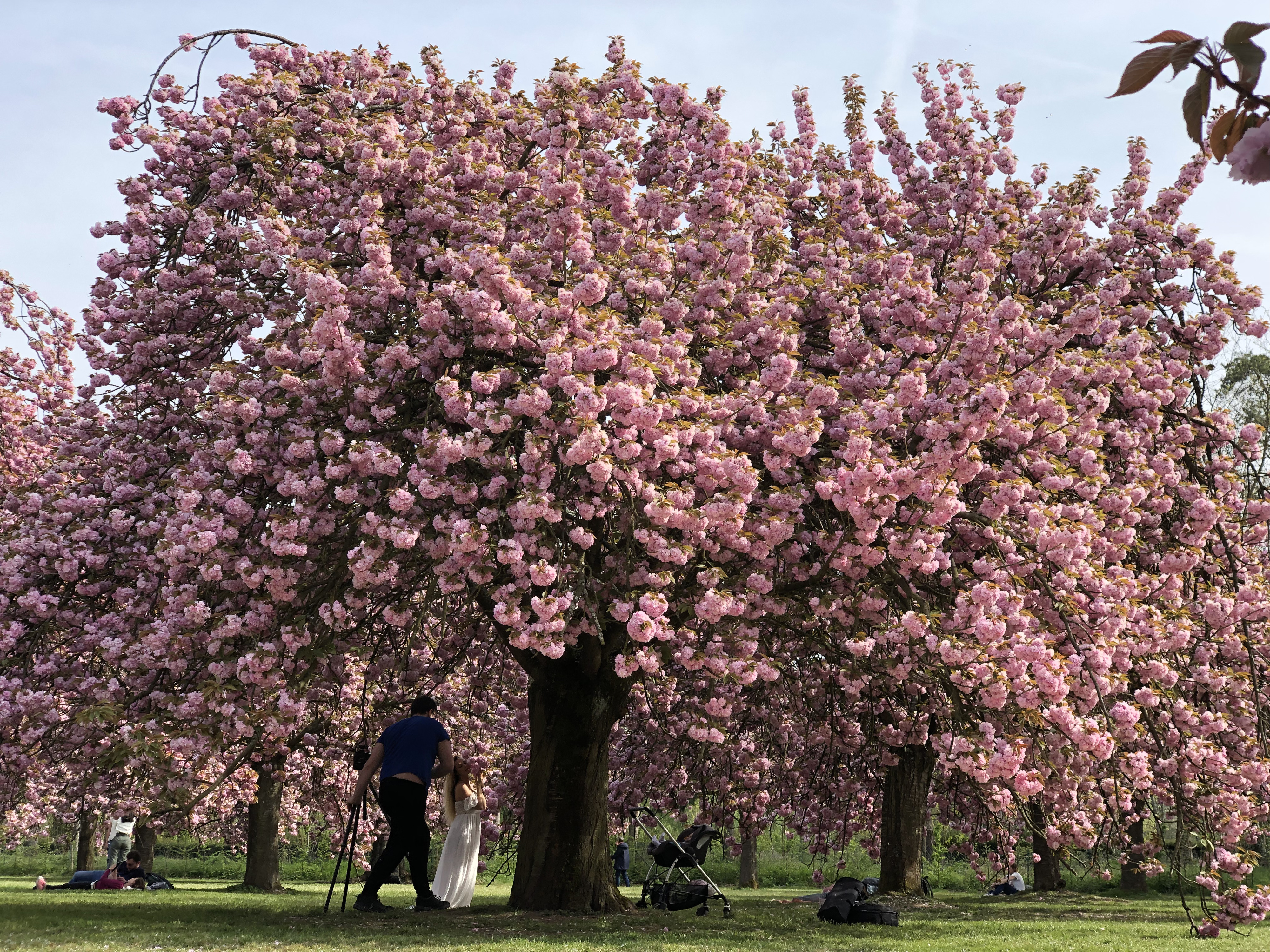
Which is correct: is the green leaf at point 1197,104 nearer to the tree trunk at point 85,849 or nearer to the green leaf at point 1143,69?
the green leaf at point 1143,69

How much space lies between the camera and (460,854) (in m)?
10.5

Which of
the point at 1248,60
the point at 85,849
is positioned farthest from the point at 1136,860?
the point at 85,849

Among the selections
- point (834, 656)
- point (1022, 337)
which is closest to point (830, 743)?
point (834, 656)

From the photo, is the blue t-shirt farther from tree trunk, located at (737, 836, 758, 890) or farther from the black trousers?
tree trunk, located at (737, 836, 758, 890)

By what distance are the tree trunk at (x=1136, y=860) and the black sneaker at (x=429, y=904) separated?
7087 millimetres

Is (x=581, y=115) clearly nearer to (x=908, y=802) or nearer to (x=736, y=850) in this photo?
(x=908, y=802)

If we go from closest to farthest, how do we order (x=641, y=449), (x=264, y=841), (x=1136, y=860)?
(x=641, y=449)
(x=1136, y=860)
(x=264, y=841)

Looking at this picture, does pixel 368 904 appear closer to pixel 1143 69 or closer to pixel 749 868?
pixel 1143 69

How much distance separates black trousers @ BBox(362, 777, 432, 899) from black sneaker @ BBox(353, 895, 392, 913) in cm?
51

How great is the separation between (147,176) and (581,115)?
13.5ft

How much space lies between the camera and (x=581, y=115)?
966 cm

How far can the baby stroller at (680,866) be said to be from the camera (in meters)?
10.8

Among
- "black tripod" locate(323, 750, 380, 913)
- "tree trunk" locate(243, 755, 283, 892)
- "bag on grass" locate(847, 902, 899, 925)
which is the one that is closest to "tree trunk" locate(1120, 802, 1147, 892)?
"bag on grass" locate(847, 902, 899, 925)

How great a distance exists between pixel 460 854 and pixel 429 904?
62 cm
